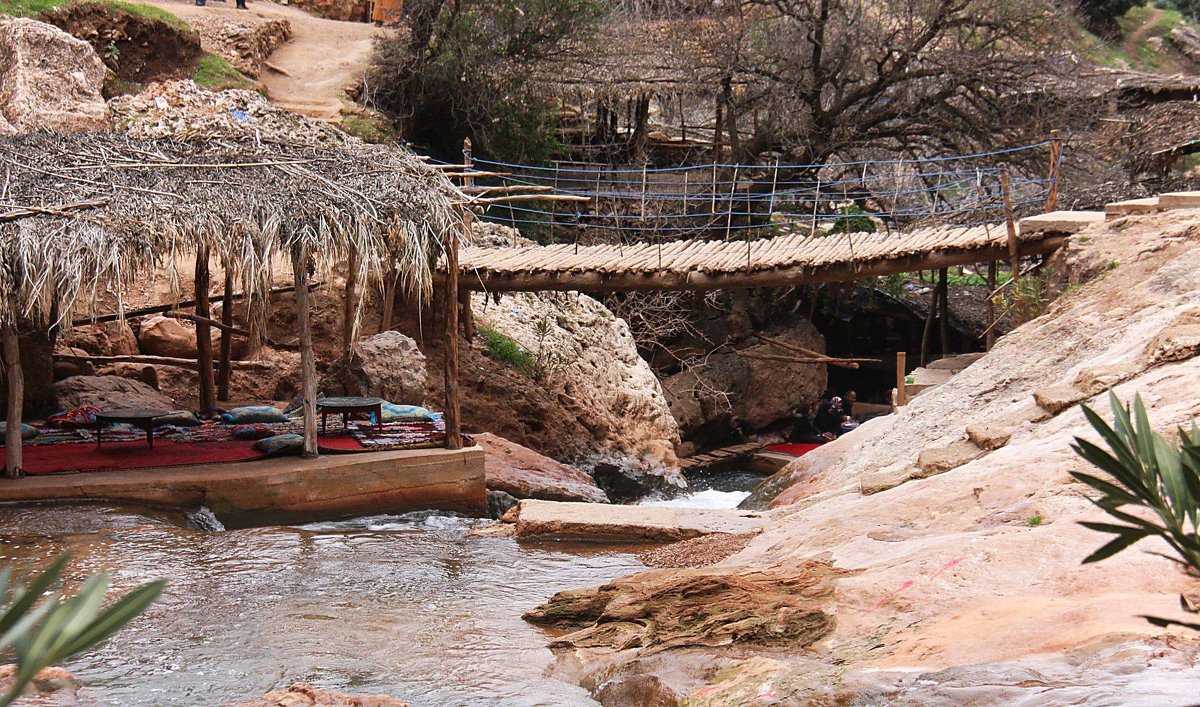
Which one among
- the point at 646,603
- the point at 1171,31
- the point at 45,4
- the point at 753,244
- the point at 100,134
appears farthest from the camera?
the point at 1171,31

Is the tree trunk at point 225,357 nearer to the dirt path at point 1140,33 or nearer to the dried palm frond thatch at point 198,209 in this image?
the dried palm frond thatch at point 198,209

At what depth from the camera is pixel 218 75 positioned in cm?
1683

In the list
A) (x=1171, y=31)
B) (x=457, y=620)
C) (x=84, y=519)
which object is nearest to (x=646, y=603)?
(x=457, y=620)

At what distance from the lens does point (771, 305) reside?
18.5 metres

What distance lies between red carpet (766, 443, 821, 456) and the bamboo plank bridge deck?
451 cm

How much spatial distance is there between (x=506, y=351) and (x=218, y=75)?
7087mm

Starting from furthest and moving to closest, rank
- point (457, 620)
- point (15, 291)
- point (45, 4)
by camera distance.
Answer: point (45, 4) → point (15, 291) → point (457, 620)

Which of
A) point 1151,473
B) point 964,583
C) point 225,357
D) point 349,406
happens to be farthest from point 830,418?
point 1151,473

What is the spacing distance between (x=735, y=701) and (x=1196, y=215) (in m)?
7.50

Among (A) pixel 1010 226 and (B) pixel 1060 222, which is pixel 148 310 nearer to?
(A) pixel 1010 226

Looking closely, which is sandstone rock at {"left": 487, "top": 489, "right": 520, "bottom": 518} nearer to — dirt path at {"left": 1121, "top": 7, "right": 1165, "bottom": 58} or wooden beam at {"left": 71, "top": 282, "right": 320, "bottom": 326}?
wooden beam at {"left": 71, "top": 282, "right": 320, "bottom": 326}

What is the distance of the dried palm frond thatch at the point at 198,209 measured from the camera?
7434 mm

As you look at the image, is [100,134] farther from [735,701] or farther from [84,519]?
[735,701]

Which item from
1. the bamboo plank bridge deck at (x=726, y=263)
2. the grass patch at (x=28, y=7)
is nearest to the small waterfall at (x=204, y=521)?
the bamboo plank bridge deck at (x=726, y=263)
